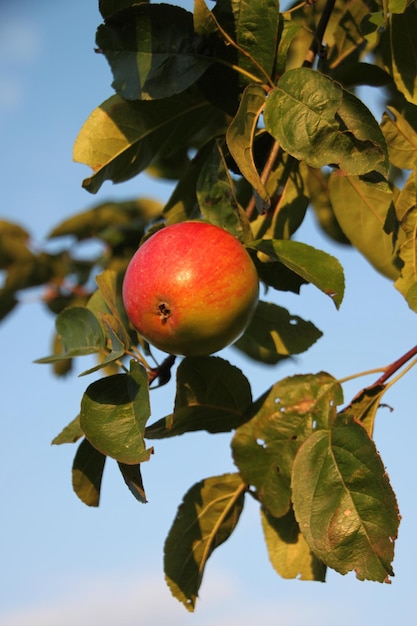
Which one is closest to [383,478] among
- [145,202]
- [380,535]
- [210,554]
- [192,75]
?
[380,535]

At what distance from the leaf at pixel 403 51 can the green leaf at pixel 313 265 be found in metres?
0.38

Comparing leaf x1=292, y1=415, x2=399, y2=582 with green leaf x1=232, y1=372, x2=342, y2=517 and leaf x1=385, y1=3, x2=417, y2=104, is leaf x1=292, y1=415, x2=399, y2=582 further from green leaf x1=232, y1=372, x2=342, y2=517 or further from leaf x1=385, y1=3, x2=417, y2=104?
leaf x1=385, y1=3, x2=417, y2=104

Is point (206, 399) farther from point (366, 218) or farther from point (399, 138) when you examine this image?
point (399, 138)

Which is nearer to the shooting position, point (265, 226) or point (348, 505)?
point (348, 505)

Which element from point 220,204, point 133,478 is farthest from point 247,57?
point 133,478

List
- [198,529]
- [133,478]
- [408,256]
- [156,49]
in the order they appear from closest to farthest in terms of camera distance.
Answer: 1. [133,478]
2. [156,49]
3. [408,256]
4. [198,529]

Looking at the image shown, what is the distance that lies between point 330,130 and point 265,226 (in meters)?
0.43

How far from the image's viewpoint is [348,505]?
56.3 inches

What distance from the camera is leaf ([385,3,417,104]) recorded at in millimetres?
1562

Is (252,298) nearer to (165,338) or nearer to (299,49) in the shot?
(165,338)

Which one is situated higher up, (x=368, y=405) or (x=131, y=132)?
(x=131, y=132)

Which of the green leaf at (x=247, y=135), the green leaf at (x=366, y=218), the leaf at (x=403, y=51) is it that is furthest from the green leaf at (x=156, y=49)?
the green leaf at (x=366, y=218)

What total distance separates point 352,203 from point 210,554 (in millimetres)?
844

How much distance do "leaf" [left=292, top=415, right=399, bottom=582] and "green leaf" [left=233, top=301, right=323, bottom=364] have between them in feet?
1.04
